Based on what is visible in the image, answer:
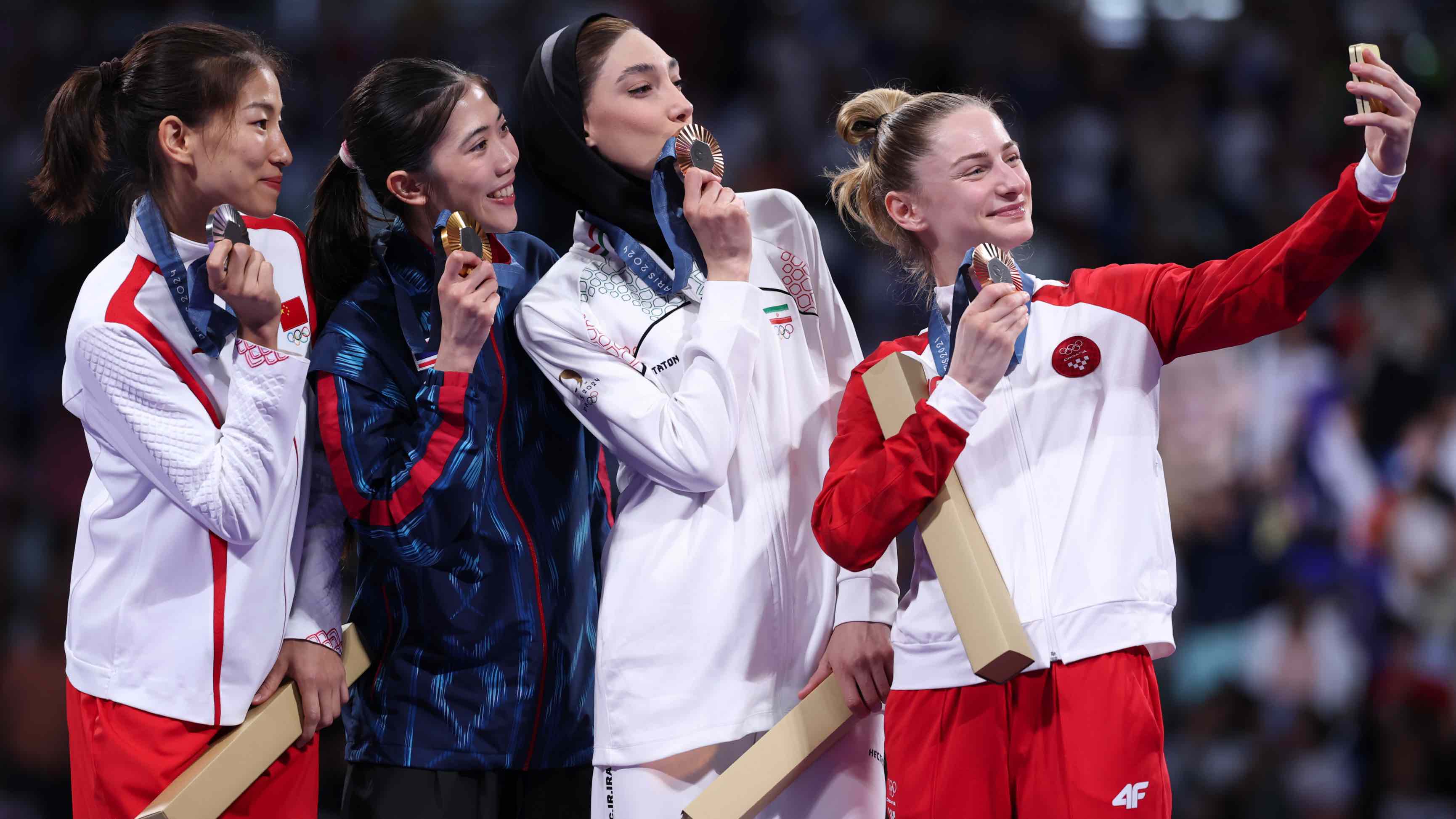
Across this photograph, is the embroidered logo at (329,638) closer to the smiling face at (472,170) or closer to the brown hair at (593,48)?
the smiling face at (472,170)

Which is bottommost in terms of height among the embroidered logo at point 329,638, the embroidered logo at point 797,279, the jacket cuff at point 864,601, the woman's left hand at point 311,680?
the woman's left hand at point 311,680

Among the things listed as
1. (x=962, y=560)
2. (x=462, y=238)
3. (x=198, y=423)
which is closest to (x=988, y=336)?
(x=962, y=560)

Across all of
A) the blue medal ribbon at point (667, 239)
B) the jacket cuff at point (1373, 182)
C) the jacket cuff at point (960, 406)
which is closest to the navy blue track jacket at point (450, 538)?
the blue medal ribbon at point (667, 239)

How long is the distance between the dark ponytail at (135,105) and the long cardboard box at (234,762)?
2.89 ft

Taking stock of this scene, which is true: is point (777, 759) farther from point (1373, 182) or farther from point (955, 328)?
point (1373, 182)

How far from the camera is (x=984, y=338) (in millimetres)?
2062

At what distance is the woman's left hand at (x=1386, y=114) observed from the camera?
192 cm

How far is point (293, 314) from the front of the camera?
235 cm

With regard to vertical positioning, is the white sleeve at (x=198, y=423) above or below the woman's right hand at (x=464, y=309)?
below

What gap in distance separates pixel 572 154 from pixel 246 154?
0.55m

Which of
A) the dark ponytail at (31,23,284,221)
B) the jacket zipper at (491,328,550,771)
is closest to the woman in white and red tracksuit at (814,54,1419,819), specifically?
the jacket zipper at (491,328,550,771)

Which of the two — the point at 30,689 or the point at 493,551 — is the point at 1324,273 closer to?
the point at 493,551

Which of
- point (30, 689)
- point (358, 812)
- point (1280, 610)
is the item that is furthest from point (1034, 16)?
point (358, 812)

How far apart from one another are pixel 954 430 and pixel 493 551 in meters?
0.81
